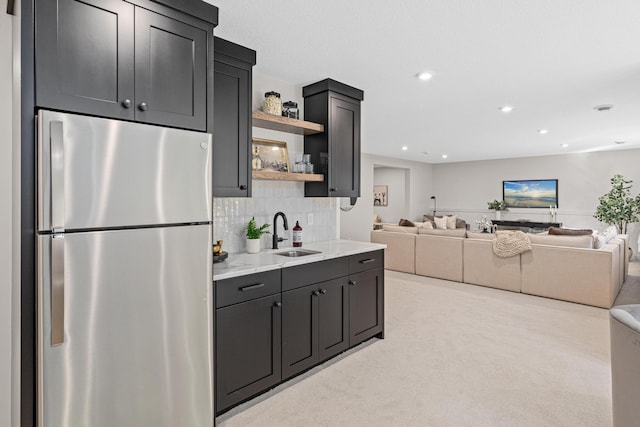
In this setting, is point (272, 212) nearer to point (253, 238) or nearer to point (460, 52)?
point (253, 238)

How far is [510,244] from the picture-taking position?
4.88 meters

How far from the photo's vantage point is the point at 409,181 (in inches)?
384

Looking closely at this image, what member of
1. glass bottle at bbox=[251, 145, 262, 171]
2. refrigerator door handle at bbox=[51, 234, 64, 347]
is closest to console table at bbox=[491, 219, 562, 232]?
glass bottle at bbox=[251, 145, 262, 171]

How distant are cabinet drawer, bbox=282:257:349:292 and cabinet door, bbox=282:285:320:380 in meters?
0.05

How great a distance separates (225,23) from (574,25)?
2140 mm

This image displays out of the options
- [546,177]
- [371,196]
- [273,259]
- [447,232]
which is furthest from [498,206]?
[273,259]

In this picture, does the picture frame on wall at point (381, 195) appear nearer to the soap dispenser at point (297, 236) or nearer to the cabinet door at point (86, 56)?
the soap dispenser at point (297, 236)

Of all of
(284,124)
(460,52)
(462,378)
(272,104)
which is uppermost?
(460,52)

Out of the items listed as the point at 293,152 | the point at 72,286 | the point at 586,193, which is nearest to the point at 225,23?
the point at 293,152

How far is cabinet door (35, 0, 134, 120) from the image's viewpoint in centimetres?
138

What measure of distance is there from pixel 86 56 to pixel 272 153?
5.36ft

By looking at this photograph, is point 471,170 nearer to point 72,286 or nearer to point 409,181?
point 409,181

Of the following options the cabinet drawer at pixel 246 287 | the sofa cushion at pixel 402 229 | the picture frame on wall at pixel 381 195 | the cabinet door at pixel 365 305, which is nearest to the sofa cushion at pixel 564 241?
the sofa cushion at pixel 402 229

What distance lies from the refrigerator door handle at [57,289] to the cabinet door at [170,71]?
65 centimetres
